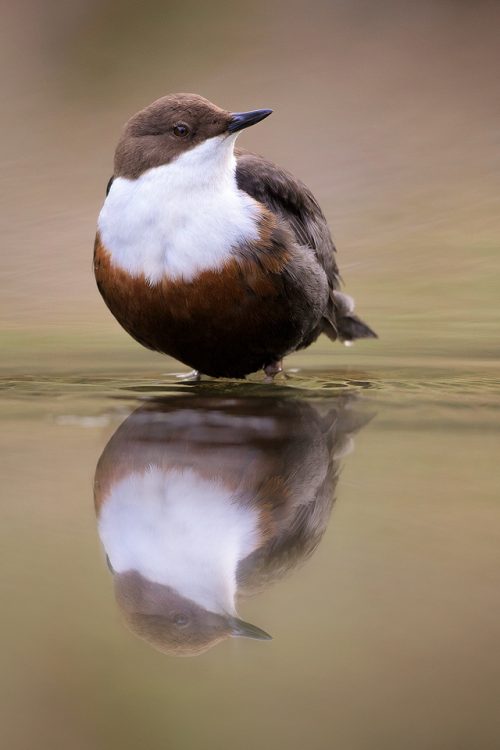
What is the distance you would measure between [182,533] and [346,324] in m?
3.20

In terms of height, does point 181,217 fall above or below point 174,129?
below

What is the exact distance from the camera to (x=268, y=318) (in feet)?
13.5

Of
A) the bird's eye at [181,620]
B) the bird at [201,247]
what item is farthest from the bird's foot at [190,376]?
the bird's eye at [181,620]

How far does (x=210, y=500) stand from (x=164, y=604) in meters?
0.59

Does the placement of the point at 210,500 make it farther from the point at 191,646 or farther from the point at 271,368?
the point at 271,368

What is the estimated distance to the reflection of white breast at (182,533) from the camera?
201 cm

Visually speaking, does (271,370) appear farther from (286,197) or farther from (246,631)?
(246,631)

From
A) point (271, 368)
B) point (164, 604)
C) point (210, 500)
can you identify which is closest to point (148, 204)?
point (271, 368)

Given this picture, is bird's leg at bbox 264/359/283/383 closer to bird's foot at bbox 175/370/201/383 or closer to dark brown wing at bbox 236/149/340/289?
bird's foot at bbox 175/370/201/383

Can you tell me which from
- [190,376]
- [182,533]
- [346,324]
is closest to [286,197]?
[190,376]

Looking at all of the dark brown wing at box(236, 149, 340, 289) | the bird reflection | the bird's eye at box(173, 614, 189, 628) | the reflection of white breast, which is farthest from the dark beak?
the bird's eye at box(173, 614, 189, 628)

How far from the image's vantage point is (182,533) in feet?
7.41

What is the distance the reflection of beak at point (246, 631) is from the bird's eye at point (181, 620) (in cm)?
7

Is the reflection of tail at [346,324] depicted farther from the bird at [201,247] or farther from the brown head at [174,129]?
the brown head at [174,129]
